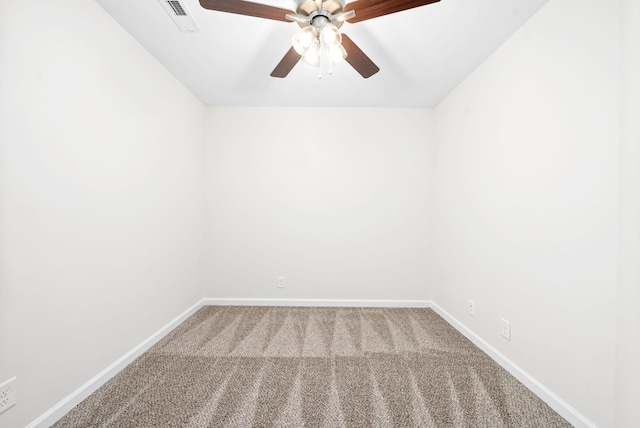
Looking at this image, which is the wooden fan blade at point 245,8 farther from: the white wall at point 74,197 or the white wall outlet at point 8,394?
the white wall outlet at point 8,394

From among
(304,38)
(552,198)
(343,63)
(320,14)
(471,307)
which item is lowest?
(471,307)

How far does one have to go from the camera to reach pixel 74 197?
1.57 meters

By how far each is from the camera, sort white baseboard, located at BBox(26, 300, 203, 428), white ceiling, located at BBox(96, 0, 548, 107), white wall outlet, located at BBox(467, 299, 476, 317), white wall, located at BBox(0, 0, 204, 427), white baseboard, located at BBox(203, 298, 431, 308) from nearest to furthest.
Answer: white wall, located at BBox(0, 0, 204, 427) < white baseboard, located at BBox(26, 300, 203, 428) < white ceiling, located at BBox(96, 0, 548, 107) < white wall outlet, located at BBox(467, 299, 476, 317) < white baseboard, located at BBox(203, 298, 431, 308)

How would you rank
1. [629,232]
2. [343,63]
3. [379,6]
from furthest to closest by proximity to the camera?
[343,63], [379,6], [629,232]

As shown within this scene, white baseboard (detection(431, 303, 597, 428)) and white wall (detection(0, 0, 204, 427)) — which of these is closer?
white wall (detection(0, 0, 204, 427))

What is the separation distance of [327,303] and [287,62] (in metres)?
2.57

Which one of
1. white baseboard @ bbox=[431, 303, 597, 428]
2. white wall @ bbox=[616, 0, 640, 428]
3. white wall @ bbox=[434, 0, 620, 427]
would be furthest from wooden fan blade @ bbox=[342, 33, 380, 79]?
white baseboard @ bbox=[431, 303, 597, 428]

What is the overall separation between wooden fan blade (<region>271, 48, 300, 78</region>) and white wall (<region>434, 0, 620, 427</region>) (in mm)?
1524

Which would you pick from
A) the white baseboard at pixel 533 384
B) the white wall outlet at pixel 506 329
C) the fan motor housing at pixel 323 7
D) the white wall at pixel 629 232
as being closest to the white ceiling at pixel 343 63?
the fan motor housing at pixel 323 7

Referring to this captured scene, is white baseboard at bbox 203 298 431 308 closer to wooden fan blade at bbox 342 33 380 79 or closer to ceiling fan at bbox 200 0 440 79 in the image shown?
wooden fan blade at bbox 342 33 380 79

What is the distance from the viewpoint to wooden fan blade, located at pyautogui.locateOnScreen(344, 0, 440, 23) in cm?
133

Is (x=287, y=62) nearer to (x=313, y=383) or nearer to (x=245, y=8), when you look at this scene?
(x=245, y=8)

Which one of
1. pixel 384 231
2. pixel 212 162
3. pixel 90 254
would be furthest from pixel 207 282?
pixel 384 231

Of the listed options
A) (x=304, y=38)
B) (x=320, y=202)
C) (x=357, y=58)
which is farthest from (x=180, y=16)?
(x=320, y=202)
